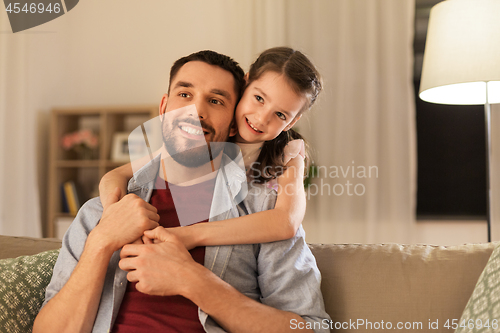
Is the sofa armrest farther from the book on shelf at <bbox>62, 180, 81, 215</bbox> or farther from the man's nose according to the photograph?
the book on shelf at <bbox>62, 180, 81, 215</bbox>

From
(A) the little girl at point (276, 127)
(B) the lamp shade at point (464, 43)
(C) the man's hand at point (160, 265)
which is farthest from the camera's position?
(B) the lamp shade at point (464, 43)

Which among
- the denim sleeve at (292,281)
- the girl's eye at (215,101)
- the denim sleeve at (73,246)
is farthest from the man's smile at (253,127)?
the denim sleeve at (73,246)

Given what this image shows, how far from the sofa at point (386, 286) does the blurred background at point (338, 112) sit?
6.98 ft

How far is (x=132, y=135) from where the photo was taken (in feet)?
11.9

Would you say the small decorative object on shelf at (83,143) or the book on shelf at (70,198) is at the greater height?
the small decorative object on shelf at (83,143)

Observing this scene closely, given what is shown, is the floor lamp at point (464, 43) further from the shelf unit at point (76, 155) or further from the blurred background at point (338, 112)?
the shelf unit at point (76, 155)

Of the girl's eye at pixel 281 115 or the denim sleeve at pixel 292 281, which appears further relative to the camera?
the girl's eye at pixel 281 115

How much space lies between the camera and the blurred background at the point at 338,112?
329 centimetres

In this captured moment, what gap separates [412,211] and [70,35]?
3.36 meters

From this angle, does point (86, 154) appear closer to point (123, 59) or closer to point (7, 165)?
point (7, 165)

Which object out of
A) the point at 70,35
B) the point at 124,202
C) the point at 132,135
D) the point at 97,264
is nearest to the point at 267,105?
the point at 124,202

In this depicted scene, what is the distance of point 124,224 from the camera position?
1004 millimetres

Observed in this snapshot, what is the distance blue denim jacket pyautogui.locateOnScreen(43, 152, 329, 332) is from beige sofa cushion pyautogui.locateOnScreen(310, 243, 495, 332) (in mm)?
124

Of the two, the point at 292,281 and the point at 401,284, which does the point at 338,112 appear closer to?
the point at 401,284
